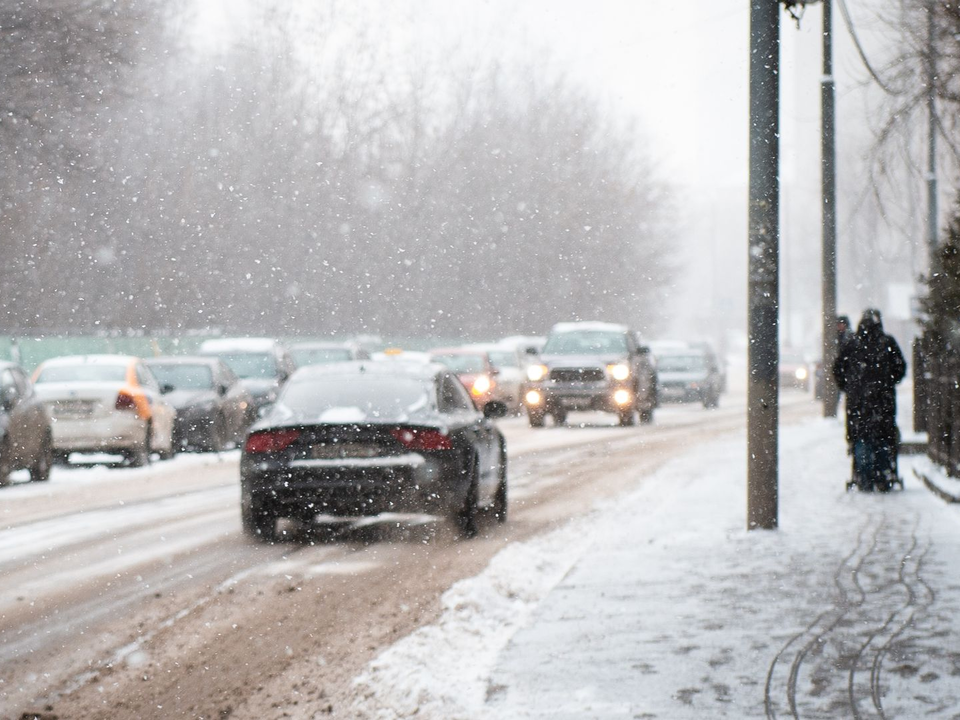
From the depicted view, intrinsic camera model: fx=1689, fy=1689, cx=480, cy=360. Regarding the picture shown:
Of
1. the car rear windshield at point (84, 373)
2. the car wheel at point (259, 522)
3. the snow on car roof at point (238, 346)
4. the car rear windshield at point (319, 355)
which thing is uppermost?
the snow on car roof at point (238, 346)

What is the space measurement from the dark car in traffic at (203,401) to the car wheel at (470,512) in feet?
37.5

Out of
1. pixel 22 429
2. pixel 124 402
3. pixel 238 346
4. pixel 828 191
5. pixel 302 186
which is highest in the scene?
pixel 302 186

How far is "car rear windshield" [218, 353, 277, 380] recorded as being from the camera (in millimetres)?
29250

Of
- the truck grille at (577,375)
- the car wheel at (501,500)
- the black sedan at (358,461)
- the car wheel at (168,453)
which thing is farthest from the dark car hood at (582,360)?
the black sedan at (358,461)

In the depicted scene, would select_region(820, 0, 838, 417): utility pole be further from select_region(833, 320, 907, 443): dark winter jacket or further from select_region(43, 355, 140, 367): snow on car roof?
select_region(43, 355, 140, 367): snow on car roof

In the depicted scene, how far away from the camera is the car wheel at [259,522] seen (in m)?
12.7

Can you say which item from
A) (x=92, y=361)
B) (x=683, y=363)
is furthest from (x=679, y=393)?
(x=92, y=361)

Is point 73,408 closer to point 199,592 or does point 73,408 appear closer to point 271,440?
point 271,440

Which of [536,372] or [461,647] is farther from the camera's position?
[536,372]

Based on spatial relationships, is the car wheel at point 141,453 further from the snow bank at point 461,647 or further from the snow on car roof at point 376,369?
the snow bank at point 461,647

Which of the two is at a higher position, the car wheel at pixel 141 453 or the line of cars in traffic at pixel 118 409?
the line of cars in traffic at pixel 118 409

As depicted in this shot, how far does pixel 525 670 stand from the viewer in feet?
23.0

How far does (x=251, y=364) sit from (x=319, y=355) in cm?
559

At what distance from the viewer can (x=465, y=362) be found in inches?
1419
